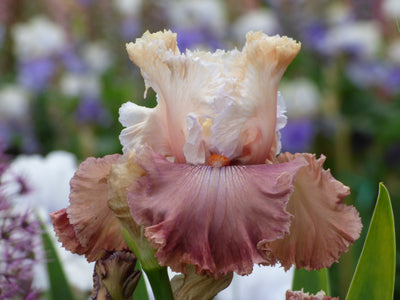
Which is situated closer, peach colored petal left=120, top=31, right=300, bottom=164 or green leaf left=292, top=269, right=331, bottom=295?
peach colored petal left=120, top=31, right=300, bottom=164

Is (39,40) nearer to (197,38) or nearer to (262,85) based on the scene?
(197,38)

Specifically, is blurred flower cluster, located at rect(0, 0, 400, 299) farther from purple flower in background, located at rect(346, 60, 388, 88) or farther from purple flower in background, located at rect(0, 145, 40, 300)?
purple flower in background, located at rect(0, 145, 40, 300)

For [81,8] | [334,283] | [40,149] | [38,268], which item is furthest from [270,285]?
[81,8]

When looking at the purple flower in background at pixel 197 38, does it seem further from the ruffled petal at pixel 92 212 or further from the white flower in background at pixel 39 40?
the ruffled petal at pixel 92 212

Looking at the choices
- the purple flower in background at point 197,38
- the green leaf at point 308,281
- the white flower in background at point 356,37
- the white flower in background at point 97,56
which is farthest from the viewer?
the white flower in background at point 97,56

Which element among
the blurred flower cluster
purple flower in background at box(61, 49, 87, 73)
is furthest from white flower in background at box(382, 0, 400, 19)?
purple flower in background at box(61, 49, 87, 73)

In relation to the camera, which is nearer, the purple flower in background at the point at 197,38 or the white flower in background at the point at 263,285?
the white flower in background at the point at 263,285

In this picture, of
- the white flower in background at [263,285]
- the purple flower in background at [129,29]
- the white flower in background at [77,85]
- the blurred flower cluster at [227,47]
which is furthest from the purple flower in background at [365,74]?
the white flower in background at [263,285]
